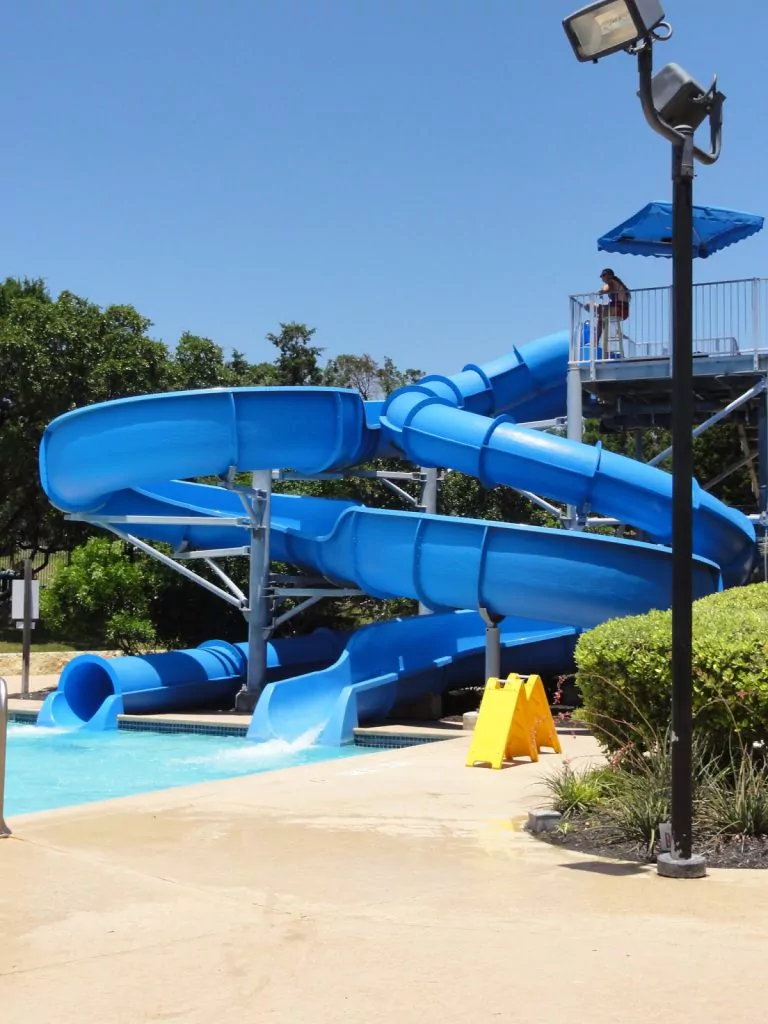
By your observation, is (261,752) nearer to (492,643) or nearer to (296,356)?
(492,643)

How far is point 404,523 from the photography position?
49.0ft

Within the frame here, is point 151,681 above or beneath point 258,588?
beneath

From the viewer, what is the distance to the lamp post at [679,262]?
5867 millimetres

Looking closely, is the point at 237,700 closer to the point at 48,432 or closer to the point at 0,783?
the point at 48,432

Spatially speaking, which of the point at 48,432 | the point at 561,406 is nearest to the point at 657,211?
the point at 561,406

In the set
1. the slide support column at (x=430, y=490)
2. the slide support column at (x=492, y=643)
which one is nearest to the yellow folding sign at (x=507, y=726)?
the slide support column at (x=492, y=643)

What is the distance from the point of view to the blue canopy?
733 inches

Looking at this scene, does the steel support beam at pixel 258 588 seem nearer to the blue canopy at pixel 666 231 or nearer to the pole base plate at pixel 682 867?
the blue canopy at pixel 666 231

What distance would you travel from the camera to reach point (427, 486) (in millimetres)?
19375

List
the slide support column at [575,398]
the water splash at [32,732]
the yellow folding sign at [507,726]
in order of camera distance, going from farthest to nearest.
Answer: the slide support column at [575,398] < the water splash at [32,732] < the yellow folding sign at [507,726]

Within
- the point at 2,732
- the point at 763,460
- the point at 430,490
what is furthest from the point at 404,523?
the point at 2,732

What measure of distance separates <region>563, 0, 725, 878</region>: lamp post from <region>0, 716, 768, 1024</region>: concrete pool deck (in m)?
0.47

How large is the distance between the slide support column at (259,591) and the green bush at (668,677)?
959cm

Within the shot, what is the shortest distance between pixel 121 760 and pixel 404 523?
171 inches
